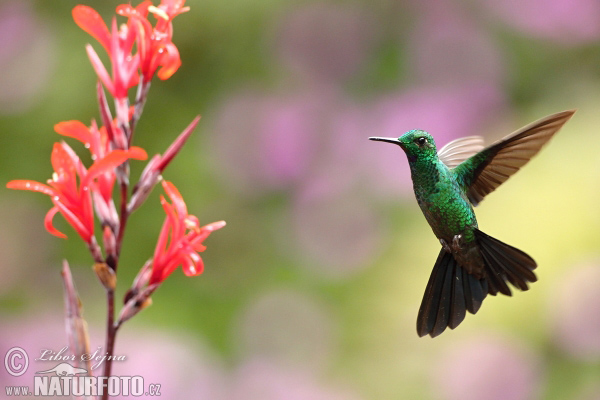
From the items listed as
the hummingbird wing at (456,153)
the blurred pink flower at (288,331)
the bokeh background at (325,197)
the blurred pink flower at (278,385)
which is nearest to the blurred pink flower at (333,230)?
the bokeh background at (325,197)

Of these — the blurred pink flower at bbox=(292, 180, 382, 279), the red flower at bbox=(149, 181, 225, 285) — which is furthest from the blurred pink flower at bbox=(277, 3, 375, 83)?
the red flower at bbox=(149, 181, 225, 285)

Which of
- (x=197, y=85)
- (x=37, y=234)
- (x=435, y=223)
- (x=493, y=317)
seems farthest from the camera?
(x=197, y=85)

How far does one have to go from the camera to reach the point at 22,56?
2484 mm

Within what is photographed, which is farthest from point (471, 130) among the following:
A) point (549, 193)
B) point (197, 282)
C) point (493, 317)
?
point (197, 282)

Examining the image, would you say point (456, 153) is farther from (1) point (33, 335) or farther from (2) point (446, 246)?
(1) point (33, 335)

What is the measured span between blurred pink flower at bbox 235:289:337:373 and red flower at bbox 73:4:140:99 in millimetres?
1612

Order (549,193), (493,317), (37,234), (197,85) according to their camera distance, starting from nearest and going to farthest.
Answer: (493,317) → (549,193) → (37,234) → (197,85)

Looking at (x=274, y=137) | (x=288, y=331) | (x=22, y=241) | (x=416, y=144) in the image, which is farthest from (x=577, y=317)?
(x=22, y=241)

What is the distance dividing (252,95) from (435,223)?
2.01 m

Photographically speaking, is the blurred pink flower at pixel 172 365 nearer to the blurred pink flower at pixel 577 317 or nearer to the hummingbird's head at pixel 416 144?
the blurred pink flower at pixel 577 317

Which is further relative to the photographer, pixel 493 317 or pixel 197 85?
pixel 197 85

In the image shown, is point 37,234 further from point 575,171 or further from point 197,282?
point 575,171

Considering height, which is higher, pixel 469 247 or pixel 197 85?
pixel 197 85

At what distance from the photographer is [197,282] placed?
237 centimetres
